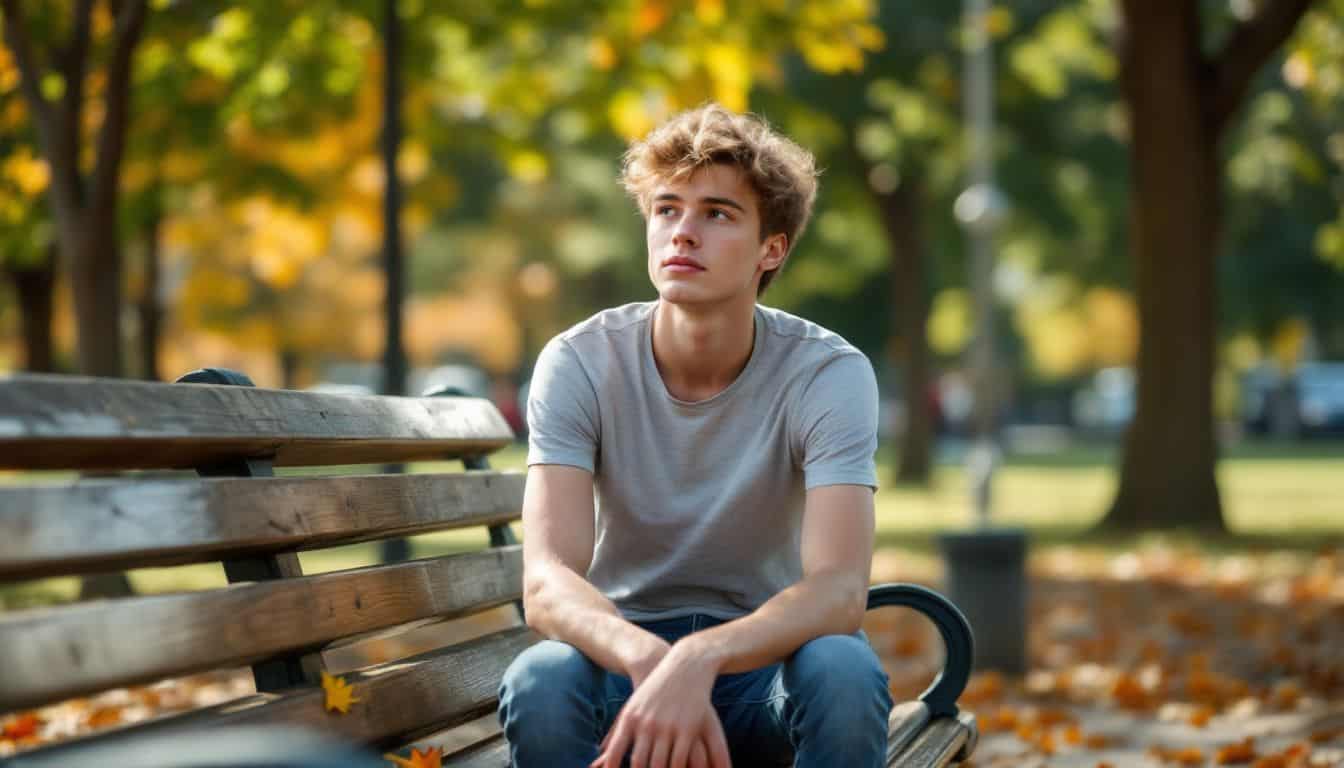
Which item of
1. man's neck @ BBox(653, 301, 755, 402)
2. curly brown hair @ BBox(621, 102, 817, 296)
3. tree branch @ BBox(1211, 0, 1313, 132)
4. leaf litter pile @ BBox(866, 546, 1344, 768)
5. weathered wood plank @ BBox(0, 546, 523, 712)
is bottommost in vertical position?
leaf litter pile @ BBox(866, 546, 1344, 768)

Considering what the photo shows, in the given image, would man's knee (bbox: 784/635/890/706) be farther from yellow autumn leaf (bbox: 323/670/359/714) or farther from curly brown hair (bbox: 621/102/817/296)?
curly brown hair (bbox: 621/102/817/296)

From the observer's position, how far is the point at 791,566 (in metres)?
3.76

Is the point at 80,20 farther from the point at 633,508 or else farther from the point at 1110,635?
the point at 633,508

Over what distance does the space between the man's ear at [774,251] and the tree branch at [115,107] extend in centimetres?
689

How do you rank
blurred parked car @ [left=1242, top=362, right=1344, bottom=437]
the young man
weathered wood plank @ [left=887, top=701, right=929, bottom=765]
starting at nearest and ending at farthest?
the young man
weathered wood plank @ [left=887, top=701, right=929, bottom=765]
blurred parked car @ [left=1242, top=362, right=1344, bottom=437]

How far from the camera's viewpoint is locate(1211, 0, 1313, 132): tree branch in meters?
14.2

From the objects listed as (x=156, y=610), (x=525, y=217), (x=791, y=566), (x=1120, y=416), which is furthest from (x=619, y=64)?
(x=1120, y=416)

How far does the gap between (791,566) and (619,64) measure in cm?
851

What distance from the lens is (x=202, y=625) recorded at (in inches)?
102

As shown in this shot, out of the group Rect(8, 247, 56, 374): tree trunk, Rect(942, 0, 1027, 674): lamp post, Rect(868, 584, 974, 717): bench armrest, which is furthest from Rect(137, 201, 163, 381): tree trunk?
Rect(868, 584, 974, 717): bench armrest

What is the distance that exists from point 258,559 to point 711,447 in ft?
3.33

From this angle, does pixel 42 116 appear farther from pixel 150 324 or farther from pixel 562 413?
pixel 150 324

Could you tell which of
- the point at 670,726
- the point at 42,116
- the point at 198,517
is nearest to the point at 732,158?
the point at 670,726

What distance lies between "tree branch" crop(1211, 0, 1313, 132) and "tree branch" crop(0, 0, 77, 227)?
9.22m
